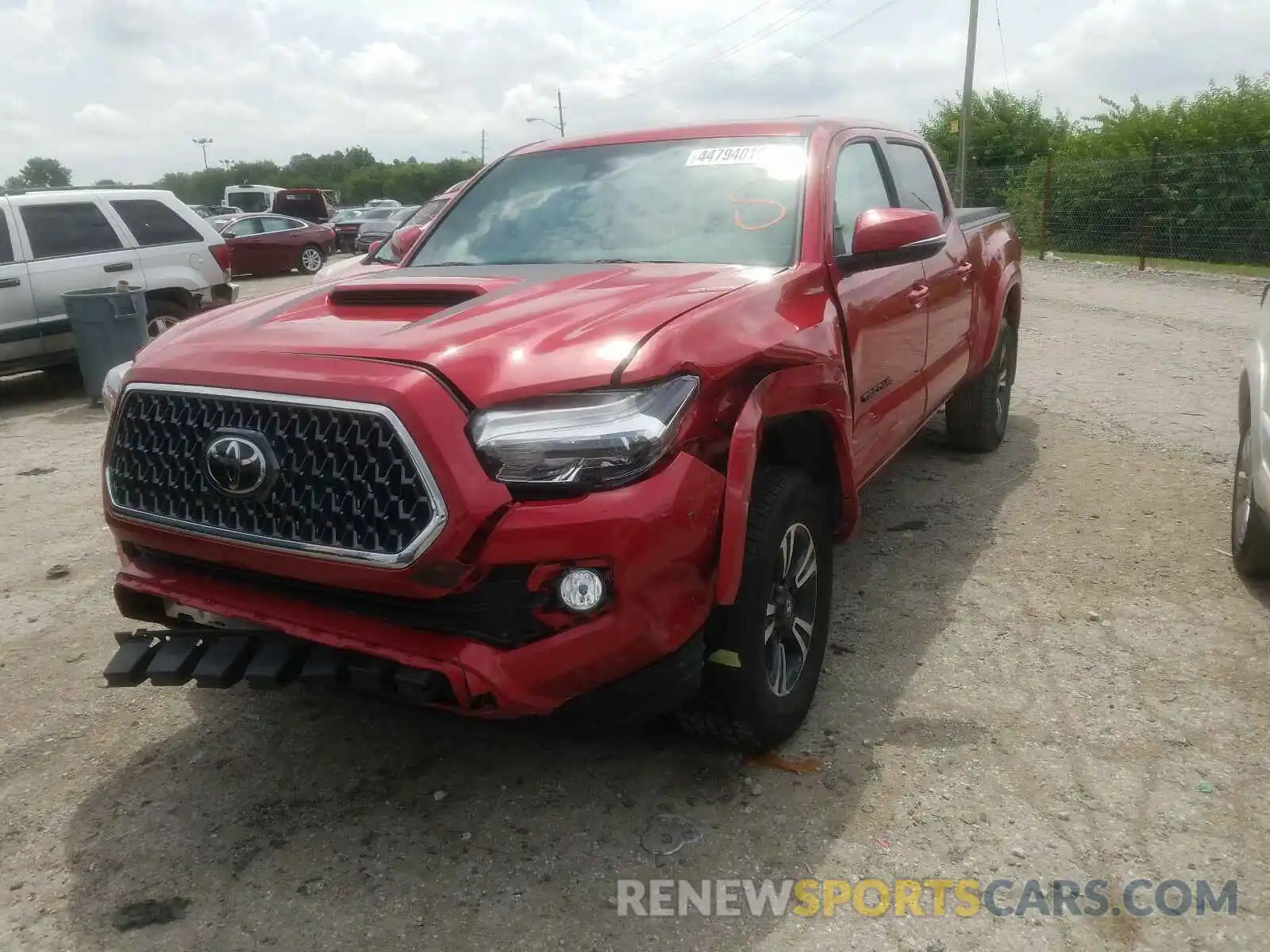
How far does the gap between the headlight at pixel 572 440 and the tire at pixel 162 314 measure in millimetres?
8212

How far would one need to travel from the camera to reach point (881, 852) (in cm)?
259

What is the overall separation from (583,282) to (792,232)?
755mm

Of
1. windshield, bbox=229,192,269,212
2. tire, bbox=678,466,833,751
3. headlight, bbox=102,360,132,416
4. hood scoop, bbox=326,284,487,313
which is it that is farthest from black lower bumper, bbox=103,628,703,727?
windshield, bbox=229,192,269,212

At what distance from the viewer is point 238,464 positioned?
2.41m

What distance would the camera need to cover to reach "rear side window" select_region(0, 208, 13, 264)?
867 cm

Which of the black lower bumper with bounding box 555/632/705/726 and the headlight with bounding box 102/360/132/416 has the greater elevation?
the headlight with bounding box 102/360/132/416

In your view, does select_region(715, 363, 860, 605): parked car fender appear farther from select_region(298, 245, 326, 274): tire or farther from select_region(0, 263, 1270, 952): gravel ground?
select_region(298, 245, 326, 274): tire

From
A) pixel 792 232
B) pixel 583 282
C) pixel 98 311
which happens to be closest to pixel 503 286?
pixel 583 282

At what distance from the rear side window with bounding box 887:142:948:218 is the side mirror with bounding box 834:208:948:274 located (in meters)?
1.20

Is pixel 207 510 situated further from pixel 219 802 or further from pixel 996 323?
pixel 996 323

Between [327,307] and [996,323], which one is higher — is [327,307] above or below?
above

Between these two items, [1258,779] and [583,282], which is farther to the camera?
[583,282]

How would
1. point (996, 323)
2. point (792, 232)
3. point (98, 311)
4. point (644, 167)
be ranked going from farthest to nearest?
point (98, 311), point (996, 323), point (644, 167), point (792, 232)

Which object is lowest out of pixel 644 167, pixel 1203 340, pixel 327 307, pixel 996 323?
pixel 1203 340
